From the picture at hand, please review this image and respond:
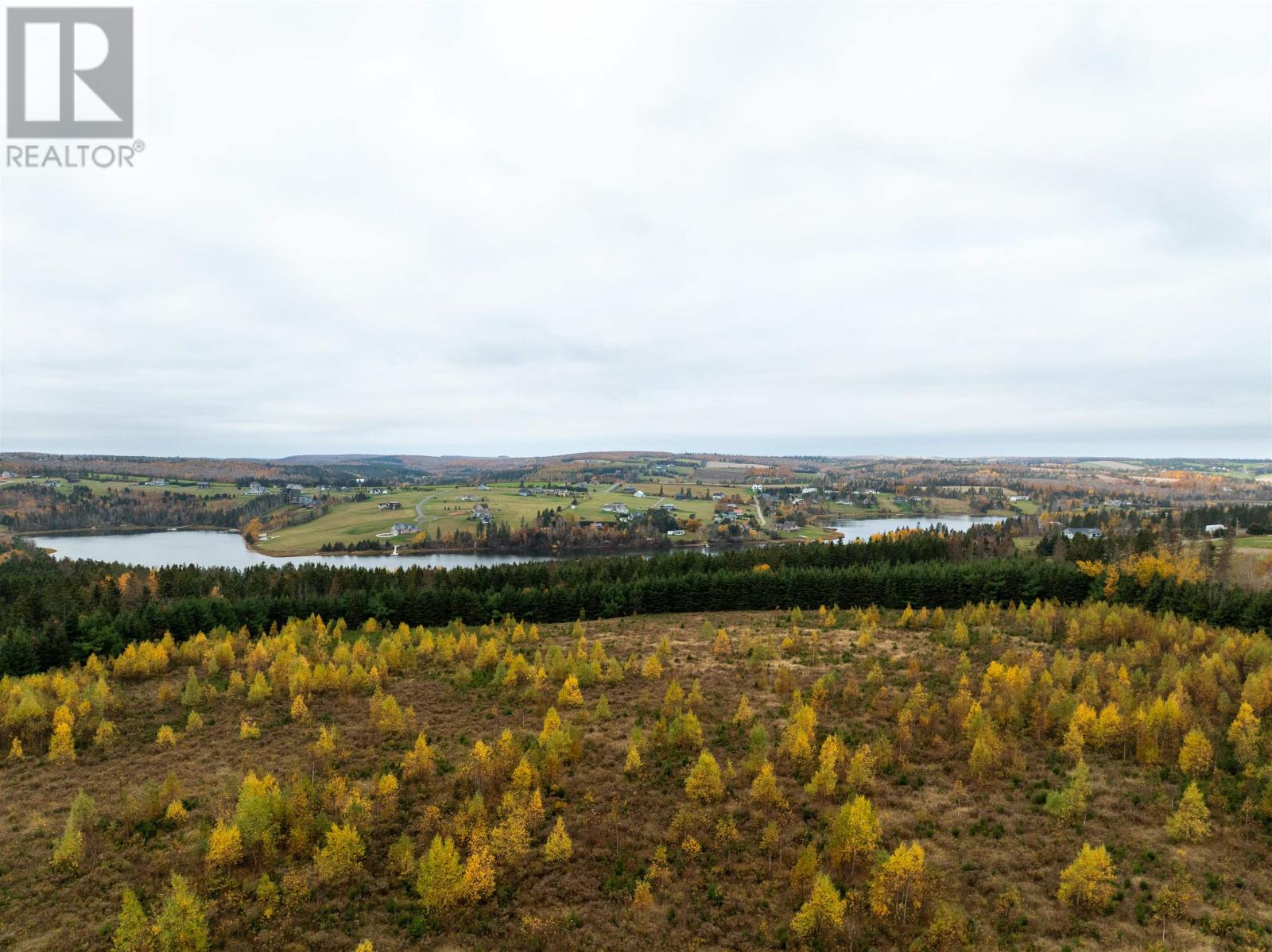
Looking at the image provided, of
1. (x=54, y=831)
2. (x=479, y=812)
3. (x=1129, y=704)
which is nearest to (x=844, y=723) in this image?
(x=1129, y=704)

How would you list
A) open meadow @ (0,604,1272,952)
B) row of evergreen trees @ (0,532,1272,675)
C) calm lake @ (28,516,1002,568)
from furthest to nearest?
calm lake @ (28,516,1002,568)
row of evergreen trees @ (0,532,1272,675)
open meadow @ (0,604,1272,952)

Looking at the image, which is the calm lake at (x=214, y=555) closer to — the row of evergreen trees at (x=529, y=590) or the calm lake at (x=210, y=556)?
the calm lake at (x=210, y=556)

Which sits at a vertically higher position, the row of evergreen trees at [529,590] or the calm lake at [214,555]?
the row of evergreen trees at [529,590]

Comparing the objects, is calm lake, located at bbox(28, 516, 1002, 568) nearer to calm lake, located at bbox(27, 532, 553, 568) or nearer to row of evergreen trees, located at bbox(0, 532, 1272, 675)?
calm lake, located at bbox(27, 532, 553, 568)

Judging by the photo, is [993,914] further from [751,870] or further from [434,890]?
[434,890]

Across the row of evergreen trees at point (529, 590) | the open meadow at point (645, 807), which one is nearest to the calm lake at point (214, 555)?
the row of evergreen trees at point (529, 590)

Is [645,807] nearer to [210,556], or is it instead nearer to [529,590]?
[529,590]

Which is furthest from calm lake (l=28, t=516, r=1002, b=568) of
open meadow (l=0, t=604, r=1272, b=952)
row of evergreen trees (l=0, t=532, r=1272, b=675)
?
open meadow (l=0, t=604, r=1272, b=952)

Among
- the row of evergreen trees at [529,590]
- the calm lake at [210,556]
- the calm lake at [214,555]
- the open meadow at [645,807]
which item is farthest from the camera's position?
the calm lake at [214,555]

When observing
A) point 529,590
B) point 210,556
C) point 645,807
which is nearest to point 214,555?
point 210,556
